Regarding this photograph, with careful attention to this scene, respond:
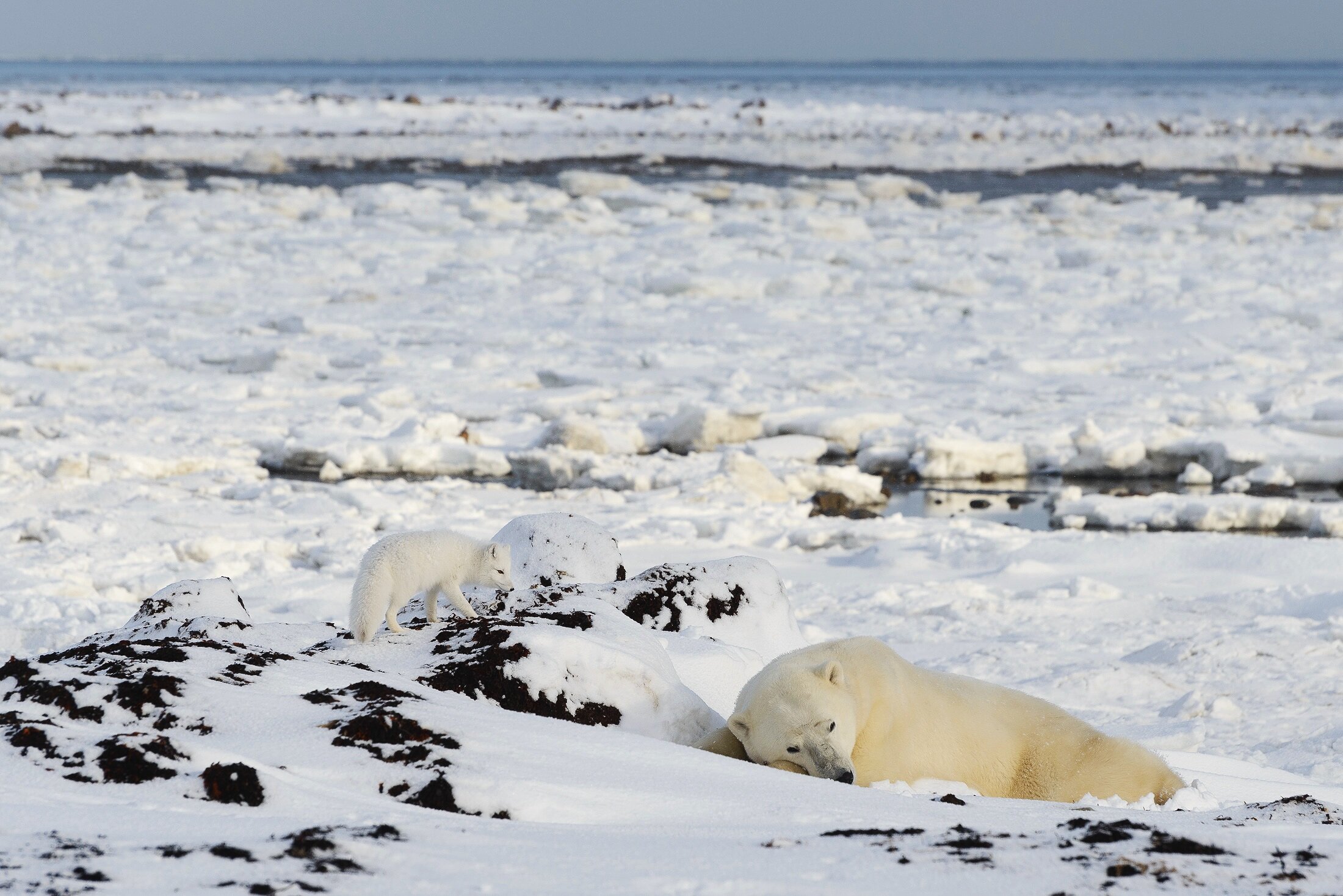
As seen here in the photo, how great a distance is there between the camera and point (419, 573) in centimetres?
384

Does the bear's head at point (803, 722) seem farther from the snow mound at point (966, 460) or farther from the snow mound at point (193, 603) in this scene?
the snow mound at point (966, 460)

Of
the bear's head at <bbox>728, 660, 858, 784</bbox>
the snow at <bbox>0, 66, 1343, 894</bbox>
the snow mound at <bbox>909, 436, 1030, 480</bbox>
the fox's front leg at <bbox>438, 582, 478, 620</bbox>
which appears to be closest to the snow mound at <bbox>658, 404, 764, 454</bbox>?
the snow at <bbox>0, 66, 1343, 894</bbox>

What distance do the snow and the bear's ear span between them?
0.31 m

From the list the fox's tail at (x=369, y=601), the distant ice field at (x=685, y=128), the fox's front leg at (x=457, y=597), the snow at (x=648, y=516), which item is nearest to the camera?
the snow at (x=648, y=516)

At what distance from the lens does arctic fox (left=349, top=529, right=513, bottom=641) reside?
12.2 ft

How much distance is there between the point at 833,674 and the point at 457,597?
1.15 metres

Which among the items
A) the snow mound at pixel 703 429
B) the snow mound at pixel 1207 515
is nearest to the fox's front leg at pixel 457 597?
the snow mound at pixel 1207 515

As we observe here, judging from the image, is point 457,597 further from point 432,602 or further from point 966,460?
point 966,460

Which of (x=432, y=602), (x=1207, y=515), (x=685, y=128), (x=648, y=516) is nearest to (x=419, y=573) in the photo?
(x=432, y=602)

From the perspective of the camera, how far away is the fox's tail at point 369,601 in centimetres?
371

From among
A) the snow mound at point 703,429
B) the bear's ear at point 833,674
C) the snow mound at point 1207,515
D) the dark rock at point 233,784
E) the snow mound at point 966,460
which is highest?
the snow mound at point 703,429

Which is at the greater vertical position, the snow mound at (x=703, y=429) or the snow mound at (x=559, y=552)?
the snow mound at (x=703, y=429)

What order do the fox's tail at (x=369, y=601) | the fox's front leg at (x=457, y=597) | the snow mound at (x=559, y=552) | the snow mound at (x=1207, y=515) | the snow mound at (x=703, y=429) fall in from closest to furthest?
1. the fox's tail at (x=369, y=601)
2. the fox's front leg at (x=457, y=597)
3. the snow mound at (x=559, y=552)
4. the snow mound at (x=1207, y=515)
5. the snow mound at (x=703, y=429)

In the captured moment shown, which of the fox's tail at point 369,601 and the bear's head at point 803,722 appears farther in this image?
the fox's tail at point 369,601
